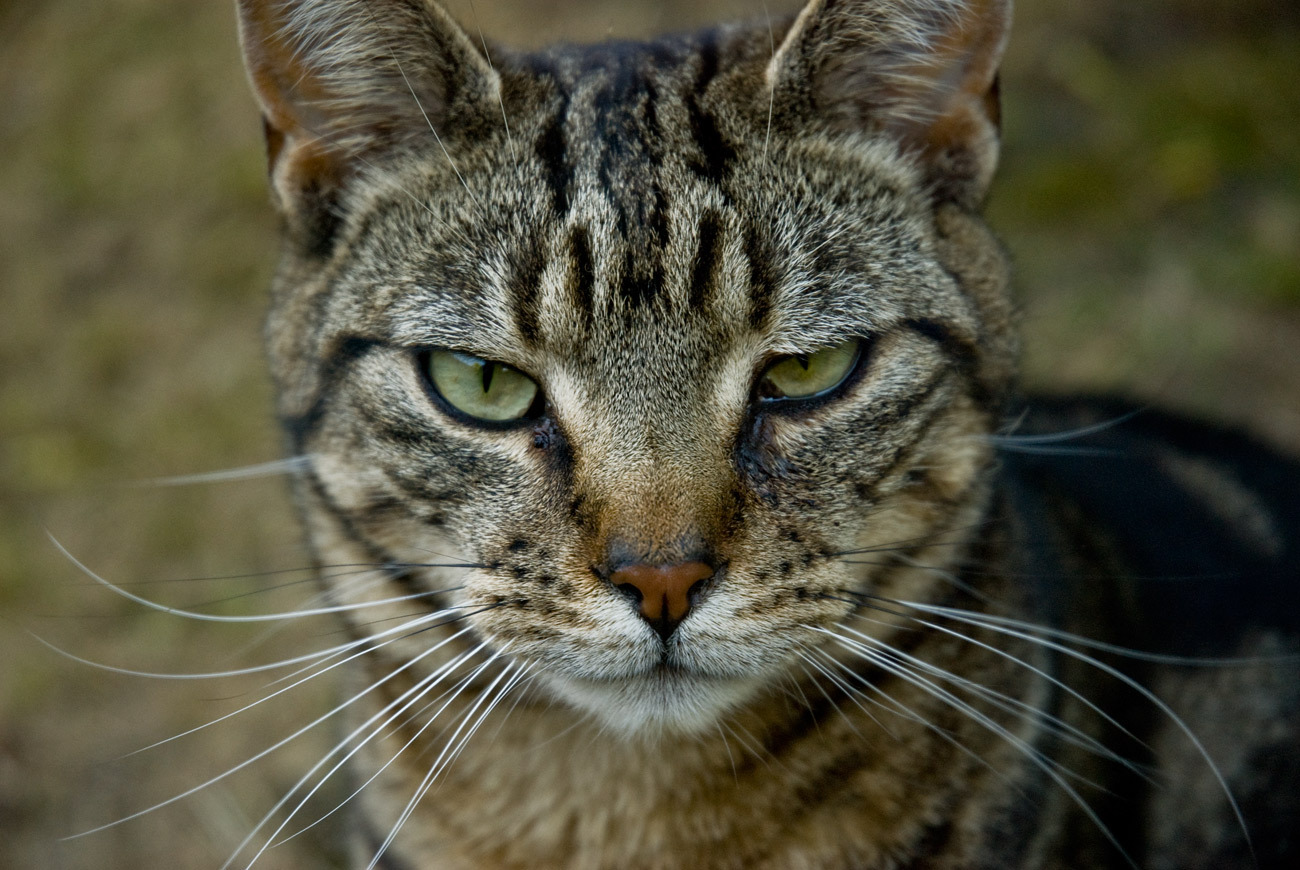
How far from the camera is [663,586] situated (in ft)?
5.54

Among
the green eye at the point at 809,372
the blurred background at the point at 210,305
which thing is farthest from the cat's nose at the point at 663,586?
the blurred background at the point at 210,305

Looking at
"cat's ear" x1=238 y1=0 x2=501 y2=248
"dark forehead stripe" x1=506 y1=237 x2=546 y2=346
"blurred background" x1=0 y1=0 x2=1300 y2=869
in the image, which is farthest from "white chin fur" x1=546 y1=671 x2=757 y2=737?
"blurred background" x1=0 y1=0 x2=1300 y2=869

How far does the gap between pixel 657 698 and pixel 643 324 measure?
0.60 m

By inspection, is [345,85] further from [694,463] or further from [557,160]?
[694,463]

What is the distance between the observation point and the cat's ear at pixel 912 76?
2016 mm

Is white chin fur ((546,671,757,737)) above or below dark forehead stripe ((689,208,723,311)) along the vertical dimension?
below

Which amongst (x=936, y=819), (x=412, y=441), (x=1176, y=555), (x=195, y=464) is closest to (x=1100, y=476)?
(x=1176, y=555)

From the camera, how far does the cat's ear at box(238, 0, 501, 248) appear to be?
79.4 inches

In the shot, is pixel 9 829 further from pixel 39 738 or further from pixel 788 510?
pixel 788 510

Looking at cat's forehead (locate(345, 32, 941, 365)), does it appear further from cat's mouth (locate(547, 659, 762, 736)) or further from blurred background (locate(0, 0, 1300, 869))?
blurred background (locate(0, 0, 1300, 869))

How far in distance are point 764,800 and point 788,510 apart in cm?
60

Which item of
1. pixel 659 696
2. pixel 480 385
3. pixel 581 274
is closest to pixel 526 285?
pixel 581 274

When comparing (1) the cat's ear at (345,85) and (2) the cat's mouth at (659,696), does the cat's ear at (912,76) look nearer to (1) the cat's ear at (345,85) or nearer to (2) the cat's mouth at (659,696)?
(1) the cat's ear at (345,85)

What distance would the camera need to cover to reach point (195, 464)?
405 centimetres
